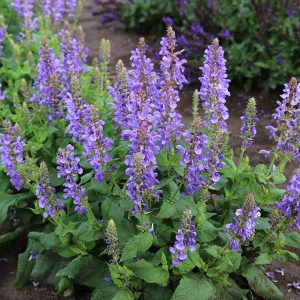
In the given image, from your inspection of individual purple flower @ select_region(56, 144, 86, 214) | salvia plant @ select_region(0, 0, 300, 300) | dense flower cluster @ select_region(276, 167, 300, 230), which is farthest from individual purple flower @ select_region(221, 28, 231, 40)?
individual purple flower @ select_region(56, 144, 86, 214)

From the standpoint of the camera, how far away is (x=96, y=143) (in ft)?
10.8

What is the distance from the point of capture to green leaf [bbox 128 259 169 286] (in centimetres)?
326

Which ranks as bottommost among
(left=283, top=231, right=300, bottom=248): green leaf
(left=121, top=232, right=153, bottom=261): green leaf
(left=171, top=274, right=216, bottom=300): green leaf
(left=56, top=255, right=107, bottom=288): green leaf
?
(left=56, top=255, right=107, bottom=288): green leaf

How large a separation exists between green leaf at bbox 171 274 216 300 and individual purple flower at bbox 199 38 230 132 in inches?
41.5

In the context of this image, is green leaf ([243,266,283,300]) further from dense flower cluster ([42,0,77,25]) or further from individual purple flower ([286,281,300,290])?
dense flower cluster ([42,0,77,25])

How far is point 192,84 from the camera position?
761 cm

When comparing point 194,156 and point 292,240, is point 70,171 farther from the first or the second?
point 292,240

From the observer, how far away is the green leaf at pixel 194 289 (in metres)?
3.24

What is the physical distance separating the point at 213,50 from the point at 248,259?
1509mm

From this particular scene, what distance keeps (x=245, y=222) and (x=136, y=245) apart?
72cm

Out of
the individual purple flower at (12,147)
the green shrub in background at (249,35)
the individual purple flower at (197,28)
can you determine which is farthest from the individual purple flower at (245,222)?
the individual purple flower at (197,28)

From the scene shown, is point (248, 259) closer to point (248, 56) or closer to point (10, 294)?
point (10, 294)

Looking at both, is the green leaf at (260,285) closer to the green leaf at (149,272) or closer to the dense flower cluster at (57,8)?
the green leaf at (149,272)

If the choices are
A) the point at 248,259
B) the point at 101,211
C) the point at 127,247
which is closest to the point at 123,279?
the point at 127,247
